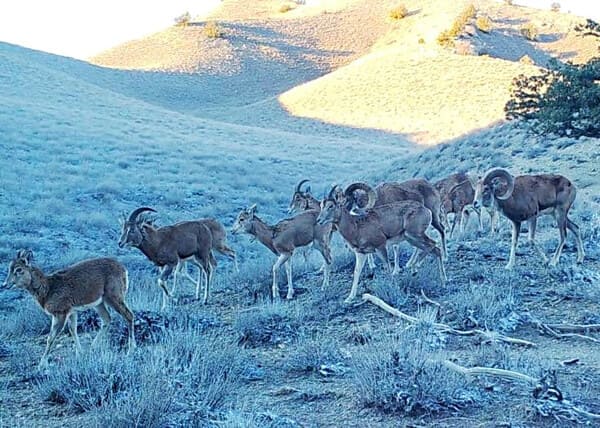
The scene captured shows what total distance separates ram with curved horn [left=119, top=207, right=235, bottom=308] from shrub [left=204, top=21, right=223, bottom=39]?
10084cm

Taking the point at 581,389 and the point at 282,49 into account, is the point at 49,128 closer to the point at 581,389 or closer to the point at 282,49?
the point at 581,389

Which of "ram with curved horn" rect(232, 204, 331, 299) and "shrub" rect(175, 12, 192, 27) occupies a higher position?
"shrub" rect(175, 12, 192, 27)

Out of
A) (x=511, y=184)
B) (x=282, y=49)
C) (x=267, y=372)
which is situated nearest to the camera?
(x=267, y=372)

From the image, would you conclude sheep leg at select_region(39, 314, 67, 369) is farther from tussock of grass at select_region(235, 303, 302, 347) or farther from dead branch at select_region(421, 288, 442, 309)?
dead branch at select_region(421, 288, 442, 309)

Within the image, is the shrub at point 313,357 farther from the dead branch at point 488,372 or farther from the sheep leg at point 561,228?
the sheep leg at point 561,228

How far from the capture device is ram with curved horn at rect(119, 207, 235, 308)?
1479cm

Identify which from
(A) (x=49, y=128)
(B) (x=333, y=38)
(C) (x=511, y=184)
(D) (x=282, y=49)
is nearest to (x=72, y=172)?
(A) (x=49, y=128)

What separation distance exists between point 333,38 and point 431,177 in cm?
9219

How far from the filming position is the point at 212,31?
113938 millimetres

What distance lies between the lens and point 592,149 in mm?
26234

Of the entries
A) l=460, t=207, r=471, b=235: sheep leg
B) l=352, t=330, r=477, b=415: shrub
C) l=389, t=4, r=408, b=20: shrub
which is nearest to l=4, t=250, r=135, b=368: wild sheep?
l=352, t=330, r=477, b=415: shrub

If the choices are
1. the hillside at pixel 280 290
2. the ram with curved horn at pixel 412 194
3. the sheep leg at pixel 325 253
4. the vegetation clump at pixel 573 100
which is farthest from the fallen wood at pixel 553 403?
the vegetation clump at pixel 573 100

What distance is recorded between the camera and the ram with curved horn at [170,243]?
14.8m

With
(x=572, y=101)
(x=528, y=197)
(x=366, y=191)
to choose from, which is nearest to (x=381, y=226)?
(x=366, y=191)
